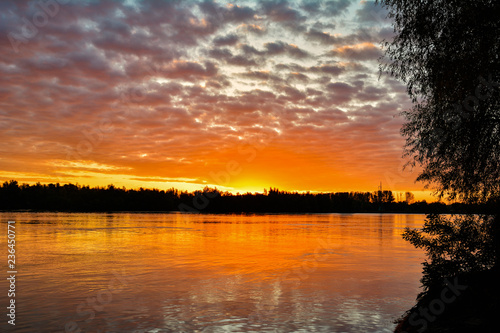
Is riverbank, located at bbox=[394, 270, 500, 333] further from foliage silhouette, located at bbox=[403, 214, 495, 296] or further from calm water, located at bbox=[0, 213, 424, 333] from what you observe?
calm water, located at bbox=[0, 213, 424, 333]

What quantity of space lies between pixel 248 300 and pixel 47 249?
27880 millimetres

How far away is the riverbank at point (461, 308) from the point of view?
11373mm

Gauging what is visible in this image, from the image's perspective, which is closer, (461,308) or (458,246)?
(461,308)

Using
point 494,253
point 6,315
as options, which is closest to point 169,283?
point 6,315

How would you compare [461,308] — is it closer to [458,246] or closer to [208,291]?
[458,246]

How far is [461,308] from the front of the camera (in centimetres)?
1300

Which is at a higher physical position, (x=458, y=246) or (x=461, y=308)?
→ (x=458, y=246)

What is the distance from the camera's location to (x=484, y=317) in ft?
37.9

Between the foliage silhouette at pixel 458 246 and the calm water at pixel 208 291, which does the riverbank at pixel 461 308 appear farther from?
the calm water at pixel 208 291

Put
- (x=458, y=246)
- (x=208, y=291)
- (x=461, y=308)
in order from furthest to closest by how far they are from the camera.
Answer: (x=208, y=291), (x=458, y=246), (x=461, y=308)

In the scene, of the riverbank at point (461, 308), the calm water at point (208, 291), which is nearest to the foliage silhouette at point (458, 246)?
the riverbank at point (461, 308)

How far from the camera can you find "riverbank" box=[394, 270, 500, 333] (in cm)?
1137

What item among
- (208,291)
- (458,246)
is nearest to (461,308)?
(458,246)

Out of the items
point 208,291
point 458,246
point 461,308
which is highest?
point 458,246
